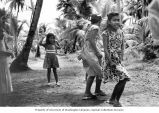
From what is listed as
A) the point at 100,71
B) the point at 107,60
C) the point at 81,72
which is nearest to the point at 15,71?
the point at 81,72

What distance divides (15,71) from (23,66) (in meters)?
2.02

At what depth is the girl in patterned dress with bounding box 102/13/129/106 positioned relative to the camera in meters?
4.57

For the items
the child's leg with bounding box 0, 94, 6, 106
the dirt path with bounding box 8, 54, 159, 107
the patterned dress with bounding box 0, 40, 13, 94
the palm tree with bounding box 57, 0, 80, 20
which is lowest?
the dirt path with bounding box 8, 54, 159, 107

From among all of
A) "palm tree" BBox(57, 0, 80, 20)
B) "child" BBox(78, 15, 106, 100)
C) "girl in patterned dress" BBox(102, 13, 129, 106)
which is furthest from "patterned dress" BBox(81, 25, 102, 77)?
"palm tree" BBox(57, 0, 80, 20)

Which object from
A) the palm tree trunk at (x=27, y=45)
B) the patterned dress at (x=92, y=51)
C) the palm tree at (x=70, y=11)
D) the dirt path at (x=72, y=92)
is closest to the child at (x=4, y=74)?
the dirt path at (x=72, y=92)

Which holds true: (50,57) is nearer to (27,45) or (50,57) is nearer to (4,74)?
(4,74)

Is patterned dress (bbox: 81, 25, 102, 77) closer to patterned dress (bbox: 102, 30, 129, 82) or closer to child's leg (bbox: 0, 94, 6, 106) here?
patterned dress (bbox: 102, 30, 129, 82)

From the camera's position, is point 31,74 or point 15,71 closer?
point 15,71

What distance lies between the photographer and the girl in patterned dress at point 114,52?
4574 millimetres

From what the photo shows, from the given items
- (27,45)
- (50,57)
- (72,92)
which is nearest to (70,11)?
(27,45)

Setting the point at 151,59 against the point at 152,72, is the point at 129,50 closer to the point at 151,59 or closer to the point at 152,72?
the point at 151,59

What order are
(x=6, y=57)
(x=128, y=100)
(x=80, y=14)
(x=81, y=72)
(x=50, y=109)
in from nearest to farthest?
(x=50, y=109) → (x=6, y=57) → (x=128, y=100) → (x=81, y=72) → (x=80, y=14)

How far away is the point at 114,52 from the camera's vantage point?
4.68m

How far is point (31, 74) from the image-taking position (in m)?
8.36
